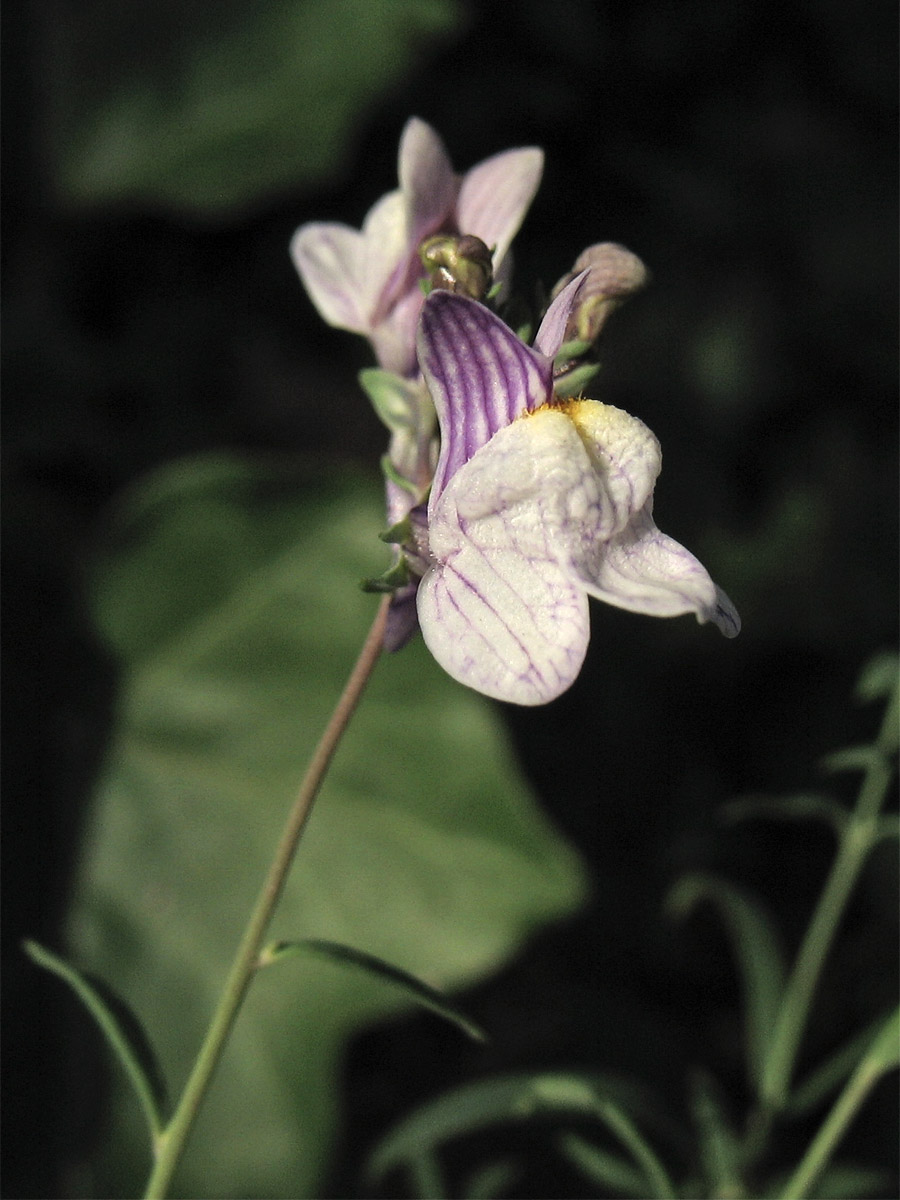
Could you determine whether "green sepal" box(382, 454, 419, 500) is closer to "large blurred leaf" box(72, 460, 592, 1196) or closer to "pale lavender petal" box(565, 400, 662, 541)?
"pale lavender petal" box(565, 400, 662, 541)

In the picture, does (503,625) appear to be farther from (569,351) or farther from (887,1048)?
(887,1048)

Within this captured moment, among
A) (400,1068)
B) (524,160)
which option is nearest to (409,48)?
(524,160)

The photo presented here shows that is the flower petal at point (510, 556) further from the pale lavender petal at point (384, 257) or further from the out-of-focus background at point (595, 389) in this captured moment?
the out-of-focus background at point (595, 389)

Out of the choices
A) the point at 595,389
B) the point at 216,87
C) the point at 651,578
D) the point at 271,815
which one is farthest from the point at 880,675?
the point at 216,87

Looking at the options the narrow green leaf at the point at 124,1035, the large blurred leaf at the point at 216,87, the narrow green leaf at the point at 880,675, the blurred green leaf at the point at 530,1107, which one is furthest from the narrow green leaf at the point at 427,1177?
the large blurred leaf at the point at 216,87

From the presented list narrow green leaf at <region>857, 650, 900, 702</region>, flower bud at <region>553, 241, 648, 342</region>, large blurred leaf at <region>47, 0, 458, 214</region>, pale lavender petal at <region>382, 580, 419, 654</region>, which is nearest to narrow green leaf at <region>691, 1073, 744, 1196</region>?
narrow green leaf at <region>857, 650, 900, 702</region>

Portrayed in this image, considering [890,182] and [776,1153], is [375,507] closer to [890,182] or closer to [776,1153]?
[776,1153]
